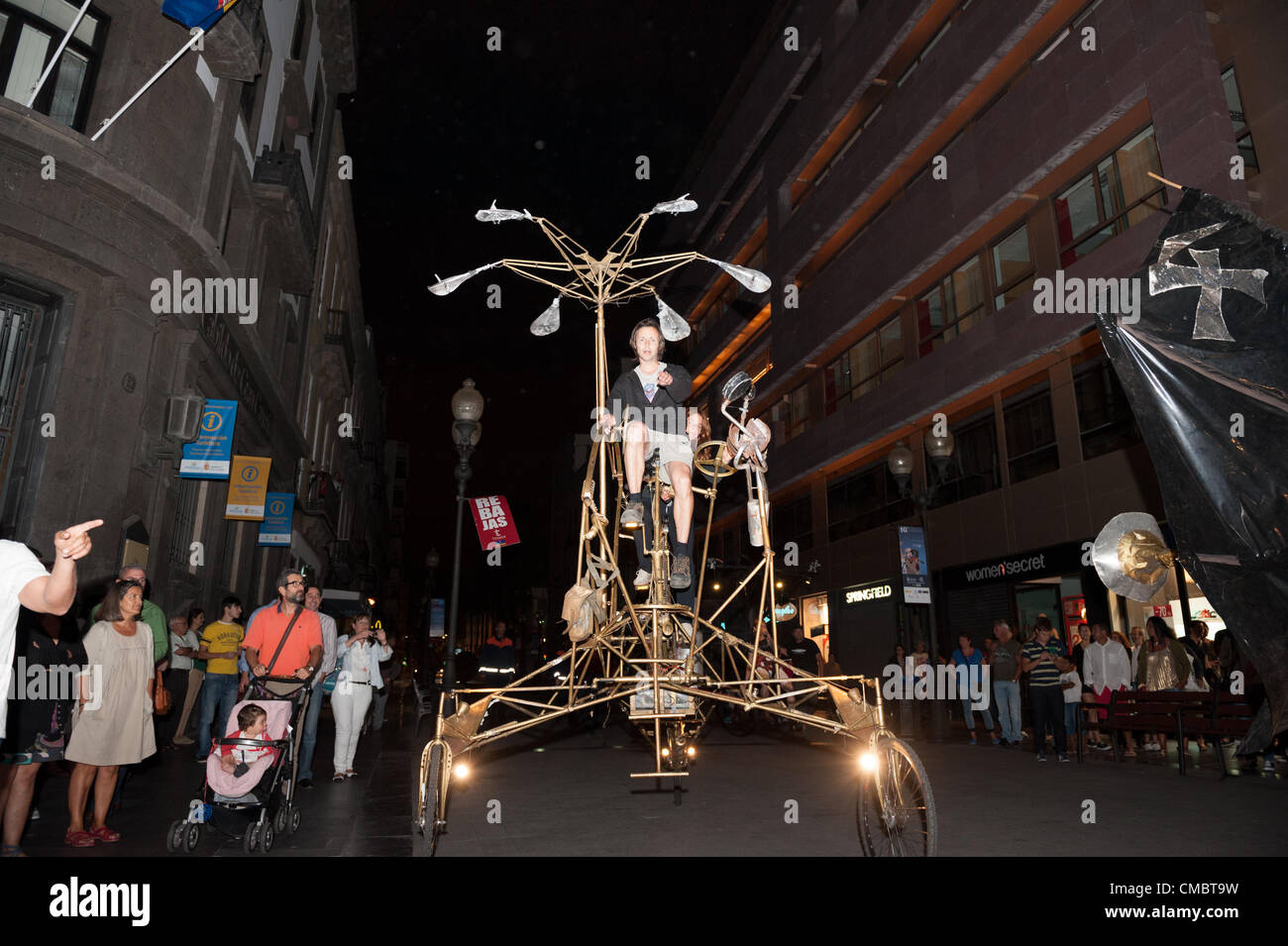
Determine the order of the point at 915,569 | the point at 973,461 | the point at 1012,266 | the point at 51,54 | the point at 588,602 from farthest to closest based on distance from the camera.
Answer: the point at 973,461, the point at 1012,266, the point at 915,569, the point at 51,54, the point at 588,602

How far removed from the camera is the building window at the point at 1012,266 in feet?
65.5

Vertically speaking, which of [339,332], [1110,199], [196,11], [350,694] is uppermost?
[339,332]

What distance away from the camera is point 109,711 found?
19.1 ft

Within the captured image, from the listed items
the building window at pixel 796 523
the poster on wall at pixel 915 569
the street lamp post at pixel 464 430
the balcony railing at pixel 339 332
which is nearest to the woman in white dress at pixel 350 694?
the street lamp post at pixel 464 430

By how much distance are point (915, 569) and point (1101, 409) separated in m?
6.92

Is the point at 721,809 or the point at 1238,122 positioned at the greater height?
the point at 1238,122

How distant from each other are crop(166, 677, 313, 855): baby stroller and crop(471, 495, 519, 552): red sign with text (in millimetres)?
11245

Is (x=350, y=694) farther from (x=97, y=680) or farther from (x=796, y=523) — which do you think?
(x=796, y=523)

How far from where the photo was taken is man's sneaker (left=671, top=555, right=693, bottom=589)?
4345 mm

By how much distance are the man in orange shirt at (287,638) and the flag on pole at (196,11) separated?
8.71 m

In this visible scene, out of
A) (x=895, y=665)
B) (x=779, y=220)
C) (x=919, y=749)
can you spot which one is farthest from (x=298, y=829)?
(x=779, y=220)

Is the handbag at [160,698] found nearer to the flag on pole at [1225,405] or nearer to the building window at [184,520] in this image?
the building window at [184,520]

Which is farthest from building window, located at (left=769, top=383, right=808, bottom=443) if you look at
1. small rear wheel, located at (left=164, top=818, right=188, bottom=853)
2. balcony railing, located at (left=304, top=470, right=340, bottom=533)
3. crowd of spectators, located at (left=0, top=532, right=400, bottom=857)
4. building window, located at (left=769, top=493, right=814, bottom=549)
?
small rear wheel, located at (left=164, top=818, right=188, bottom=853)

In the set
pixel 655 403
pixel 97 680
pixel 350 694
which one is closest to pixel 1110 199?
pixel 655 403
